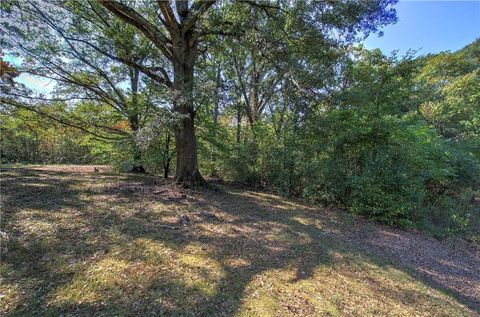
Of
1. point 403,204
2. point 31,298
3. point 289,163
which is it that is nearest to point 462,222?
point 403,204

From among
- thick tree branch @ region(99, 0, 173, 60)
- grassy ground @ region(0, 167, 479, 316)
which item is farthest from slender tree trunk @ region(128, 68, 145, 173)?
grassy ground @ region(0, 167, 479, 316)

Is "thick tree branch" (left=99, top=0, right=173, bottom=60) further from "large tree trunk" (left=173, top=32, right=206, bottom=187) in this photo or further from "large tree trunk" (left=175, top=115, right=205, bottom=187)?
"large tree trunk" (left=175, top=115, right=205, bottom=187)

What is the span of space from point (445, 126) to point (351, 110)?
9.15 meters

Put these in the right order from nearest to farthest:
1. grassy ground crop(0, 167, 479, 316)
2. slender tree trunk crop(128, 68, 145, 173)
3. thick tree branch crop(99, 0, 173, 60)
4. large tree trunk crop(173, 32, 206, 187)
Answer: grassy ground crop(0, 167, 479, 316)
thick tree branch crop(99, 0, 173, 60)
large tree trunk crop(173, 32, 206, 187)
slender tree trunk crop(128, 68, 145, 173)

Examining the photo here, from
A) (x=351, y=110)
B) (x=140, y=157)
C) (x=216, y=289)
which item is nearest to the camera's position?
(x=216, y=289)

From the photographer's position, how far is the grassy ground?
2.39 meters

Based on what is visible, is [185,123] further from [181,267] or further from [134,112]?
[181,267]

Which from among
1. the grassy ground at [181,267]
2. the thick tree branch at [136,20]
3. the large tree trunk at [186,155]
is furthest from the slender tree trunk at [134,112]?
the grassy ground at [181,267]

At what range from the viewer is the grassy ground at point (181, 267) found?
239 cm

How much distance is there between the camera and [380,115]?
6.90 m

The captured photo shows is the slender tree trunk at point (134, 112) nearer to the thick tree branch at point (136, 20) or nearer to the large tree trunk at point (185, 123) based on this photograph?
the large tree trunk at point (185, 123)

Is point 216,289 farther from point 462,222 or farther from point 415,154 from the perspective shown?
point 462,222

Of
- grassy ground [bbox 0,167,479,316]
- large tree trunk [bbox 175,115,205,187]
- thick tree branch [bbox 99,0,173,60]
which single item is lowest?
grassy ground [bbox 0,167,479,316]

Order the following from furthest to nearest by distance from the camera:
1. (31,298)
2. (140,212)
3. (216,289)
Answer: (140,212)
(216,289)
(31,298)
